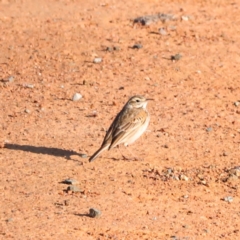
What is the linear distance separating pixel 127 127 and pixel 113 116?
5.07 feet

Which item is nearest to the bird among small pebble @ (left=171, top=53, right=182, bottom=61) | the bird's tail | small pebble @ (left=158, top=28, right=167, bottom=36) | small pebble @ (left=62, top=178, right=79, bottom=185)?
the bird's tail

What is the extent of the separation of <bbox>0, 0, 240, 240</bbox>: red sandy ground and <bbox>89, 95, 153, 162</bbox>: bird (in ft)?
0.86

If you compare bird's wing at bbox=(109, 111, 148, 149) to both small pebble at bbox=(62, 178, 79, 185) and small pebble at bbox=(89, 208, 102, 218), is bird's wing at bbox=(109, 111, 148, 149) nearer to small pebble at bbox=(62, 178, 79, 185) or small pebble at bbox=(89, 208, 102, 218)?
small pebble at bbox=(62, 178, 79, 185)

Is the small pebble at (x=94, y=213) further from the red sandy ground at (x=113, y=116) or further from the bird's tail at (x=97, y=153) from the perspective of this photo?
the bird's tail at (x=97, y=153)

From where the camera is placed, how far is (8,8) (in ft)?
62.2

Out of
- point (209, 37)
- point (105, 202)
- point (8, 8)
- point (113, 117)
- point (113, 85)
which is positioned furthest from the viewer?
point (8, 8)

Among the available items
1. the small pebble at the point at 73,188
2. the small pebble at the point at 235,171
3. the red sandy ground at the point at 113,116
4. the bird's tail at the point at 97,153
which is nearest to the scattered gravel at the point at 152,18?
the red sandy ground at the point at 113,116

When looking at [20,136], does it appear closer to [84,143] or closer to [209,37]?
[84,143]

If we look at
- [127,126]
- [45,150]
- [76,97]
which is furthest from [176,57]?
[45,150]

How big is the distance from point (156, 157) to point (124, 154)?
527mm

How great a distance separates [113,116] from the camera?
14.8m

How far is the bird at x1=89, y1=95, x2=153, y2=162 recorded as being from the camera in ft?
42.6

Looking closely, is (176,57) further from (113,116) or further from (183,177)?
(183,177)

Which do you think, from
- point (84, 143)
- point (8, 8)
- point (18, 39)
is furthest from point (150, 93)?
point (8, 8)
